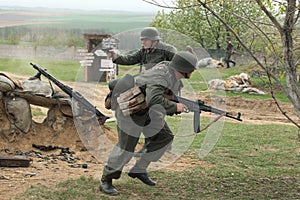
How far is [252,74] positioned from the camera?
2662cm

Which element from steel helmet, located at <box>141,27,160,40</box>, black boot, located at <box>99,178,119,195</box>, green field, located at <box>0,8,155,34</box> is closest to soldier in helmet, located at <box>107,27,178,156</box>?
steel helmet, located at <box>141,27,160,40</box>

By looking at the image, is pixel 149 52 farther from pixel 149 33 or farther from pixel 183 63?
pixel 183 63

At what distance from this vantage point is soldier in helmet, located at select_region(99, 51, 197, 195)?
19.8 ft

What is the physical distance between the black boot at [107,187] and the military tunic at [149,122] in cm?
7

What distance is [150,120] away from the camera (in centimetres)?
655

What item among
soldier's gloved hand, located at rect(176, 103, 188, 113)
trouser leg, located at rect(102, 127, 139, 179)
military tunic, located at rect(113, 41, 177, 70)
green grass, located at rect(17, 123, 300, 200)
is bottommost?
green grass, located at rect(17, 123, 300, 200)

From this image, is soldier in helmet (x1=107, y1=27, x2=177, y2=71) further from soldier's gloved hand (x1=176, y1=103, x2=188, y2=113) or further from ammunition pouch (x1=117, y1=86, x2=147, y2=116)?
soldier's gloved hand (x1=176, y1=103, x2=188, y2=113)

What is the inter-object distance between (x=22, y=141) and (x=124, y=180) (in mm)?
2055

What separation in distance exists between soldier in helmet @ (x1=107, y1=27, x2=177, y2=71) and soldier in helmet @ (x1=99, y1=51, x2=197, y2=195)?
4.29 ft

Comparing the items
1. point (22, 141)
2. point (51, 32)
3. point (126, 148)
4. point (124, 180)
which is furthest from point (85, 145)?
point (51, 32)

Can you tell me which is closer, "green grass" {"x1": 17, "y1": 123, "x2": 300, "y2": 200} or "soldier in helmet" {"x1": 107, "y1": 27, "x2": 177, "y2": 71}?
"green grass" {"x1": 17, "y1": 123, "x2": 300, "y2": 200}

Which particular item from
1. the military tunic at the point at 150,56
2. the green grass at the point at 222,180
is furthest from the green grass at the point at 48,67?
the military tunic at the point at 150,56

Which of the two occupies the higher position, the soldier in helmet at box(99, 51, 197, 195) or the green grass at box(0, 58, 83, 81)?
the soldier in helmet at box(99, 51, 197, 195)

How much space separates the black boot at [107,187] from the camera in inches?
252
